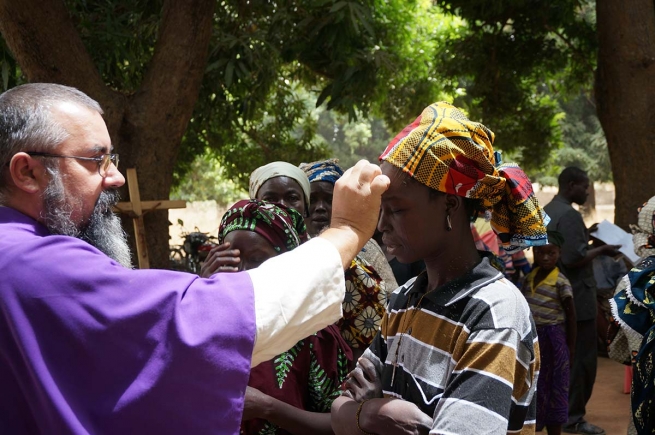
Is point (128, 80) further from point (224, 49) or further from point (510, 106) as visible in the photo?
point (510, 106)

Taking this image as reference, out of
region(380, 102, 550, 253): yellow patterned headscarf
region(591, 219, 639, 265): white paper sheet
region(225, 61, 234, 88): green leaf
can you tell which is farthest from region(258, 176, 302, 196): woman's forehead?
region(591, 219, 639, 265): white paper sheet

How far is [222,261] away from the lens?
9.70 ft

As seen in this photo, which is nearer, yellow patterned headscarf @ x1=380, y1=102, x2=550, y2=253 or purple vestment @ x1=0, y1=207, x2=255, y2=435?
purple vestment @ x1=0, y1=207, x2=255, y2=435

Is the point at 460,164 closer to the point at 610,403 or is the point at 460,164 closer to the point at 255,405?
the point at 255,405

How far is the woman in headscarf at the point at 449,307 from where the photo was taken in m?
1.87

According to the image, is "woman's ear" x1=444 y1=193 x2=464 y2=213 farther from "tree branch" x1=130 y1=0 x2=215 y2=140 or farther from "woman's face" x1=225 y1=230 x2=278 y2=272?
"tree branch" x1=130 y1=0 x2=215 y2=140

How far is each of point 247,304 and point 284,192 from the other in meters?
2.45

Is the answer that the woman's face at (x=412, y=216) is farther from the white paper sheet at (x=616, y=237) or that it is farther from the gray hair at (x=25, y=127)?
the white paper sheet at (x=616, y=237)

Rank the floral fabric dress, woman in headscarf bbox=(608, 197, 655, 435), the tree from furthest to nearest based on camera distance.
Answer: the tree → woman in headscarf bbox=(608, 197, 655, 435) → the floral fabric dress

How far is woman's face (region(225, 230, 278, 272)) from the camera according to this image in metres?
3.05

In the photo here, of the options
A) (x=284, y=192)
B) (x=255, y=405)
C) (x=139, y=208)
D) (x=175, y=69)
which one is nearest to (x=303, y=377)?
(x=255, y=405)

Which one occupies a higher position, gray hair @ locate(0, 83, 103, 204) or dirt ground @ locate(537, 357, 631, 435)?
gray hair @ locate(0, 83, 103, 204)

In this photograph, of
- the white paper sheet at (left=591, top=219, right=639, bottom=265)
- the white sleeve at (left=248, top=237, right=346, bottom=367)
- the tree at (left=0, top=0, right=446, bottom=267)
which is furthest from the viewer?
the white paper sheet at (left=591, top=219, right=639, bottom=265)

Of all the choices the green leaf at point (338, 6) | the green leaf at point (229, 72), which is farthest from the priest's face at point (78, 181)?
the green leaf at point (229, 72)
